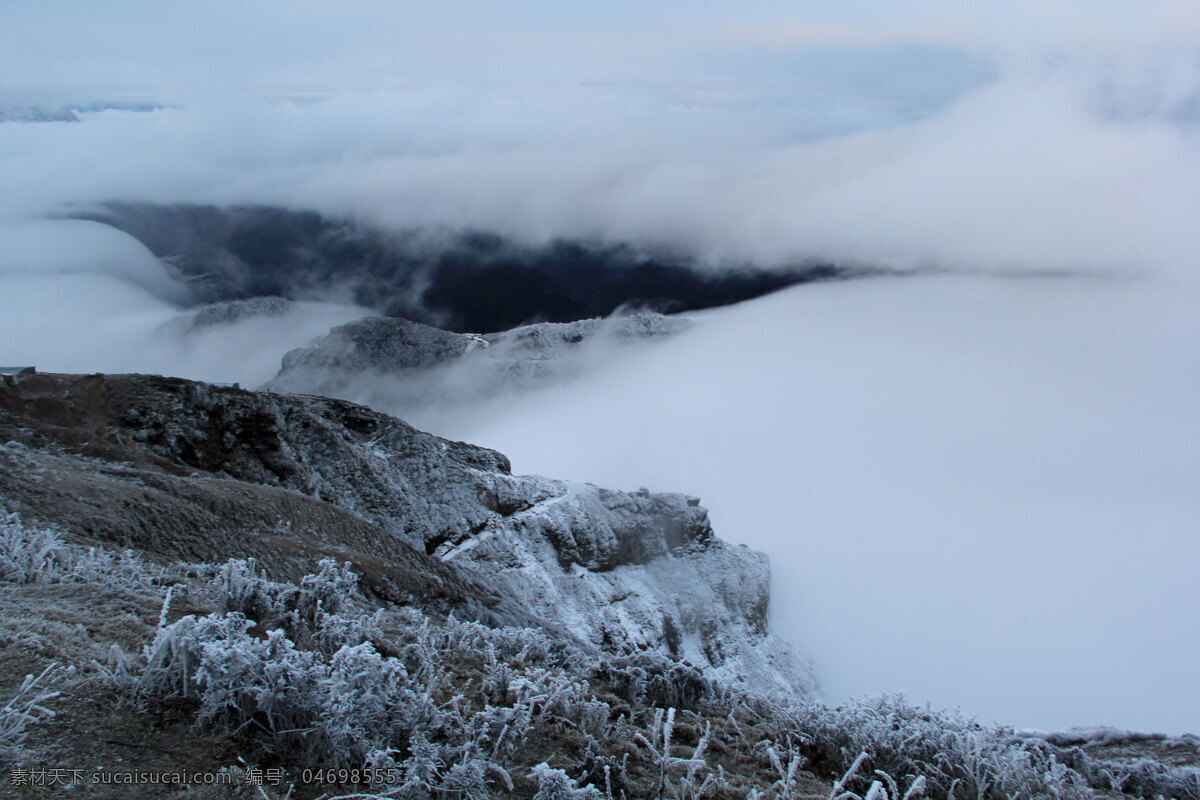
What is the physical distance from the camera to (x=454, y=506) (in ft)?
140

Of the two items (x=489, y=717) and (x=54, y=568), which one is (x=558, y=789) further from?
(x=54, y=568)

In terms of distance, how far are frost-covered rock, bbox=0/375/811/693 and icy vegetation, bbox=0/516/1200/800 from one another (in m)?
14.3

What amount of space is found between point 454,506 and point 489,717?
38172mm

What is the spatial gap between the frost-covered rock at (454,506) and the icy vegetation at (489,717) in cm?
1433

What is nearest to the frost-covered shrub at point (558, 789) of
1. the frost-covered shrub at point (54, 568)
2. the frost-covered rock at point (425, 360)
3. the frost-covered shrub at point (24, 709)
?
the frost-covered shrub at point (24, 709)

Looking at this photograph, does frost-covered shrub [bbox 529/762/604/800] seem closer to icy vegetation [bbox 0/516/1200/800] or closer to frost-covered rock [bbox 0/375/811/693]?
icy vegetation [bbox 0/516/1200/800]

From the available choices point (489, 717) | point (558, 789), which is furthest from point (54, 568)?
point (558, 789)

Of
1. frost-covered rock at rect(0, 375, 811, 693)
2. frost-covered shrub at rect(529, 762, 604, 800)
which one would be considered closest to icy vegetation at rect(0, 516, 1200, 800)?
frost-covered shrub at rect(529, 762, 604, 800)

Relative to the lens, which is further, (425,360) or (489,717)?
(425,360)

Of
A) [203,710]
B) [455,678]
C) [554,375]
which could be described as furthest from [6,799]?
[554,375]

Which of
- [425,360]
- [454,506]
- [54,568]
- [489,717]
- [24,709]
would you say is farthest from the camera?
[425,360]

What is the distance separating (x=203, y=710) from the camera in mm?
4746

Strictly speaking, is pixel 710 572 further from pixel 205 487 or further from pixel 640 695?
pixel 640 695

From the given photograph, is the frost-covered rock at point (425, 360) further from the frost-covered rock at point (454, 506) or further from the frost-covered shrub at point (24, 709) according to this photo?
the frost-covered shrub at point (24, 709)
